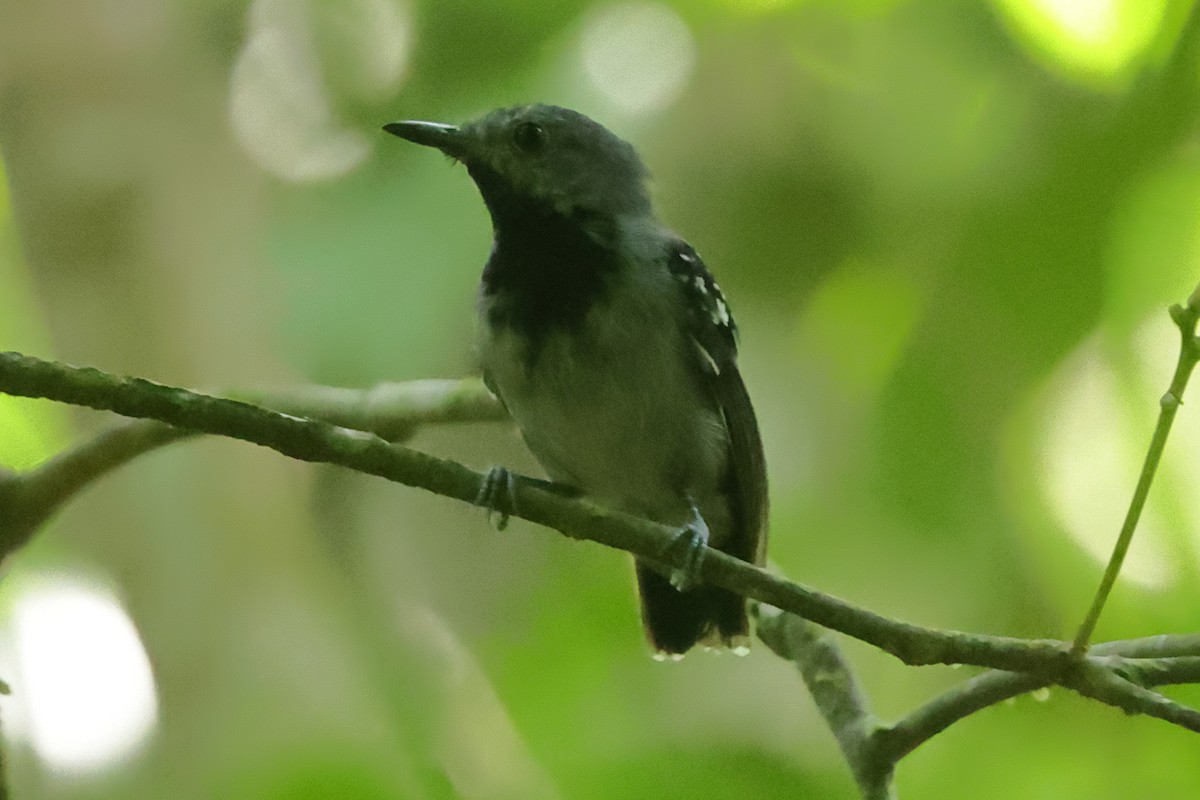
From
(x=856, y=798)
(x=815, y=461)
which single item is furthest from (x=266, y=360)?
(x=856, y=798)

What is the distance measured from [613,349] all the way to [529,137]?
0.44 m

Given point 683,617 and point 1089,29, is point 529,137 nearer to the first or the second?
point 683,617

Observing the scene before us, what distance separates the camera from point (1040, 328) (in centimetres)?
217

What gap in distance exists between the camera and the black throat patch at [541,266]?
65.9 inches

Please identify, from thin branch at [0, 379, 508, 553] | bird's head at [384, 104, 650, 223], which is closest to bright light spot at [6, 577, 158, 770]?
thin branch at [0, 379, 508, 553]

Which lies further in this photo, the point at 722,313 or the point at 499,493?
the point at 722,313

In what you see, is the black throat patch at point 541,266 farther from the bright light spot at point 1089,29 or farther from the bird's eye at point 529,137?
the bright light spot at point 1089,29

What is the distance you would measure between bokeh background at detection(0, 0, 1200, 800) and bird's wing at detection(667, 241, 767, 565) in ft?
1.24

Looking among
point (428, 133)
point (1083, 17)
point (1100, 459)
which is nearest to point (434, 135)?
point (428, 133)

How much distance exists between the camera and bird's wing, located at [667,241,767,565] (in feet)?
5.91

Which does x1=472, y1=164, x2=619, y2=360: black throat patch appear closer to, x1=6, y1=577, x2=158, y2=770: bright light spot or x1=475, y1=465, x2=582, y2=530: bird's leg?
x1=475, y1=465, x2=582, y2=530: bird's leg

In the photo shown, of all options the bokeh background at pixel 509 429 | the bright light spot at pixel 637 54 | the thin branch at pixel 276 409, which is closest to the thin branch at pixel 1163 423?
the bokeh background at pixel 509 429

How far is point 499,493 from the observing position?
1.43 m

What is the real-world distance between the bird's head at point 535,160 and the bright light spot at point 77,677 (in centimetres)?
100
